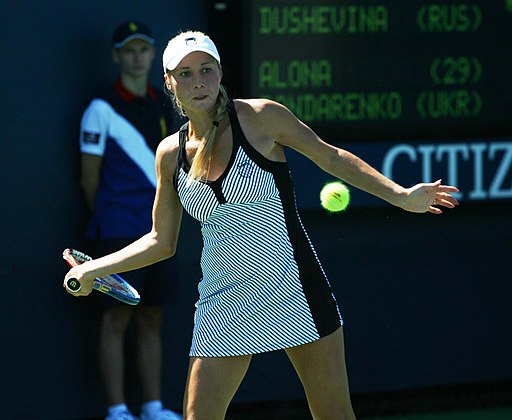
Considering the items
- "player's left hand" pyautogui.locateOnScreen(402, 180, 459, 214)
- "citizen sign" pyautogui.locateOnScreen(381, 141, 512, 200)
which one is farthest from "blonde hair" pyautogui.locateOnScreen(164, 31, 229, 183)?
"citizen sign" pyautogui.locateOnScreen(381, 141, 512, 200)

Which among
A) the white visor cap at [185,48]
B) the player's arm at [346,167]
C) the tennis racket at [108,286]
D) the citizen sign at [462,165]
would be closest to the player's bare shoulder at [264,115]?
the player's arm at [346,167]

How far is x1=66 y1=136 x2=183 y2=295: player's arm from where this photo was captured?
154 inches

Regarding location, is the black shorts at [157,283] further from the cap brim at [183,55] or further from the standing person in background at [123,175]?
the cap brim at [183,55]

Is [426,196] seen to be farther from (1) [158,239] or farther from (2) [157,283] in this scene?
(2) [157,283]

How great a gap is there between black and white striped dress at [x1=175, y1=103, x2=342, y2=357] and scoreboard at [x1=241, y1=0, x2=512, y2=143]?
1.81m

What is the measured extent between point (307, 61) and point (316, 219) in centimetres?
78

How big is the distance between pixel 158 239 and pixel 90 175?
1569 mm

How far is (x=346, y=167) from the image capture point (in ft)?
12.5

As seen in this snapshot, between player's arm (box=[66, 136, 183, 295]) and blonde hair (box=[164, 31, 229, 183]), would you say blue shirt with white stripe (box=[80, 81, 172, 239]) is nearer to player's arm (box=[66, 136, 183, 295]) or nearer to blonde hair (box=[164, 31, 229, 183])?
player's arm (box=[66, 136, 183, 295])

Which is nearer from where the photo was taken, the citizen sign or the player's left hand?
the player's left hand

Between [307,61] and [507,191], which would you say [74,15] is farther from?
[507,191]

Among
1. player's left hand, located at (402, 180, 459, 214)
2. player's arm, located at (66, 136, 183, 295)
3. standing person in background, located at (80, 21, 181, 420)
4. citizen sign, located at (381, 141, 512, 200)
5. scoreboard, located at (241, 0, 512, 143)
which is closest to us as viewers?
player's left hand, located at (402, 180, 459, 214)

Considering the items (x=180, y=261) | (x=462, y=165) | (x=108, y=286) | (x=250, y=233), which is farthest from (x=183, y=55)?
(x=462, y=165)

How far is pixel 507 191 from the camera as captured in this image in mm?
5996
